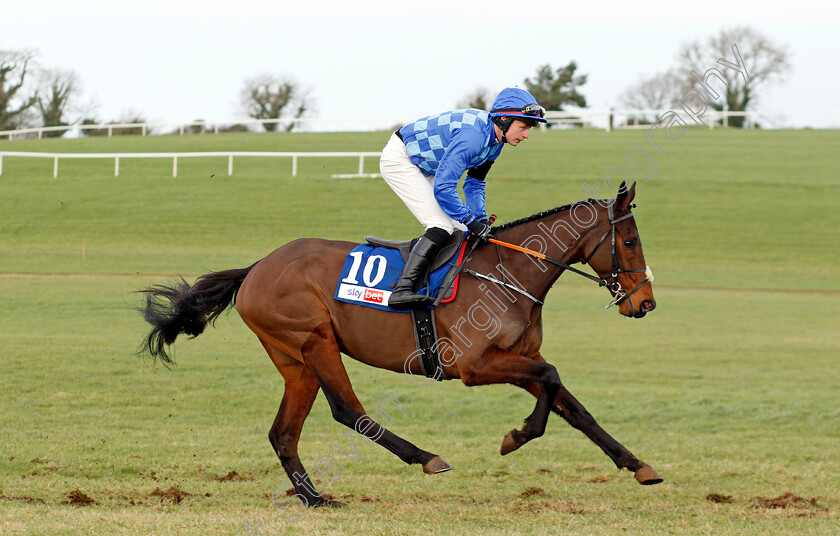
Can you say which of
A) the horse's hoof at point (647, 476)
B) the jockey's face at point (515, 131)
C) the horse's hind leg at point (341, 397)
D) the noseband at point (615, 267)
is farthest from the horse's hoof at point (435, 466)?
the jockey's face at point (515, 131)

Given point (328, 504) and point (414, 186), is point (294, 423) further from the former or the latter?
point (414, 186)

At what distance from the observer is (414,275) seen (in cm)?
582

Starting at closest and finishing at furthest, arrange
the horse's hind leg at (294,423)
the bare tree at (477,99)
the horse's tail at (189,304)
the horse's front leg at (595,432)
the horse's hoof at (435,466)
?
the horse's front leg at (595,432) < the horse's hoof at (435,466) < the horse's hind leg at (294,423) < the horse's tail at (189,304) < the bare tree at (477,99)

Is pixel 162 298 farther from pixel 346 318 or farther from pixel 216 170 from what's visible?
pixel 216 170

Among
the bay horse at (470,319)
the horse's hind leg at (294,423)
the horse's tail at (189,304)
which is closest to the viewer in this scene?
the bay horse at (470,319)

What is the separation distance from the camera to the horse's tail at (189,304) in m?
6.80

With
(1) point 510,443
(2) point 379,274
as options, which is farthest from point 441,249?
(1) point 510,443

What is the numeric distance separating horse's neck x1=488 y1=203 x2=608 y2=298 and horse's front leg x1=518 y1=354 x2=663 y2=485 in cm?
56

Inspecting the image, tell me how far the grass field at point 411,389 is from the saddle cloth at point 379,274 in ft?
4.56

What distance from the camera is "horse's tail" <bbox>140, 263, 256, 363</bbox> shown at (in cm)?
680

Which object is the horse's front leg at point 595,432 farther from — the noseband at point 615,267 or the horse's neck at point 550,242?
the noseband at point 615,267

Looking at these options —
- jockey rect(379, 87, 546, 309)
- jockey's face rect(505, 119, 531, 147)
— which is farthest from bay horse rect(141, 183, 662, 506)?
jockey's face rect(505, 119, 531, 147)

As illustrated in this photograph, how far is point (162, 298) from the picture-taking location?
23.2ft

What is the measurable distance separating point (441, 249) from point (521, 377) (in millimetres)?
1019
